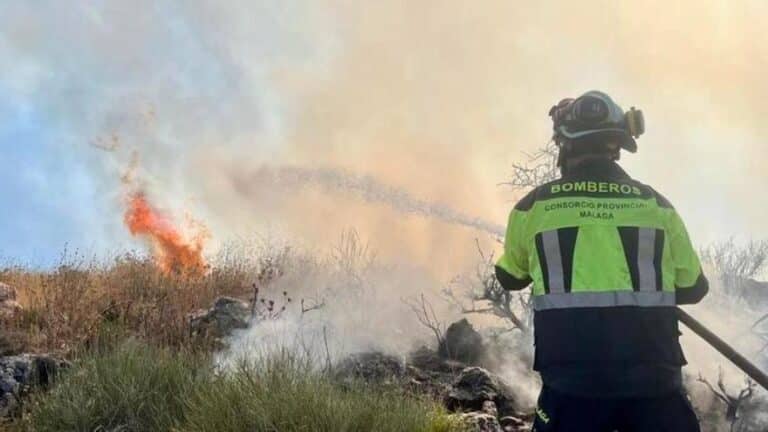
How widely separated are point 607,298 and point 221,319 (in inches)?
244

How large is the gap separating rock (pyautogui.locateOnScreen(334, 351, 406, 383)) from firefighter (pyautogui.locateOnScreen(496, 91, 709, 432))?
3.62 meters

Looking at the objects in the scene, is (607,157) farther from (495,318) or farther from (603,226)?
(495,318)

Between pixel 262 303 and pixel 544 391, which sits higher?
pixel 262 303

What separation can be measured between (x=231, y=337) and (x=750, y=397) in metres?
5.11

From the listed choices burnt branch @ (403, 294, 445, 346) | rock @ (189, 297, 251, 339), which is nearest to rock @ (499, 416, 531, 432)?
burnt branch @ (403, 294, 445, 346)

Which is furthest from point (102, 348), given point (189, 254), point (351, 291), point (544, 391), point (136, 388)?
point (189, 254)

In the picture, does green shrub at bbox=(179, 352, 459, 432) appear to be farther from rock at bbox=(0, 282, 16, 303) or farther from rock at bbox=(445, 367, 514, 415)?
rock at bbox=(0, 282, 16, 303)

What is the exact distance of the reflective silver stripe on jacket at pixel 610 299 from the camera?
292cm

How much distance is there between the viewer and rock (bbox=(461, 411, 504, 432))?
5.18 metres

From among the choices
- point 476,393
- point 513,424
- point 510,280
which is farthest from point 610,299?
point 476,393

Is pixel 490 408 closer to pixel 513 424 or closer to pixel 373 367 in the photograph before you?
pixel 513 424

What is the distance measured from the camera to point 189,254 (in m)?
13.8

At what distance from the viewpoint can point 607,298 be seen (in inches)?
115

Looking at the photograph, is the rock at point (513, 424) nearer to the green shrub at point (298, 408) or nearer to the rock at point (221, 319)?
the green shrub at point (298, 408)
